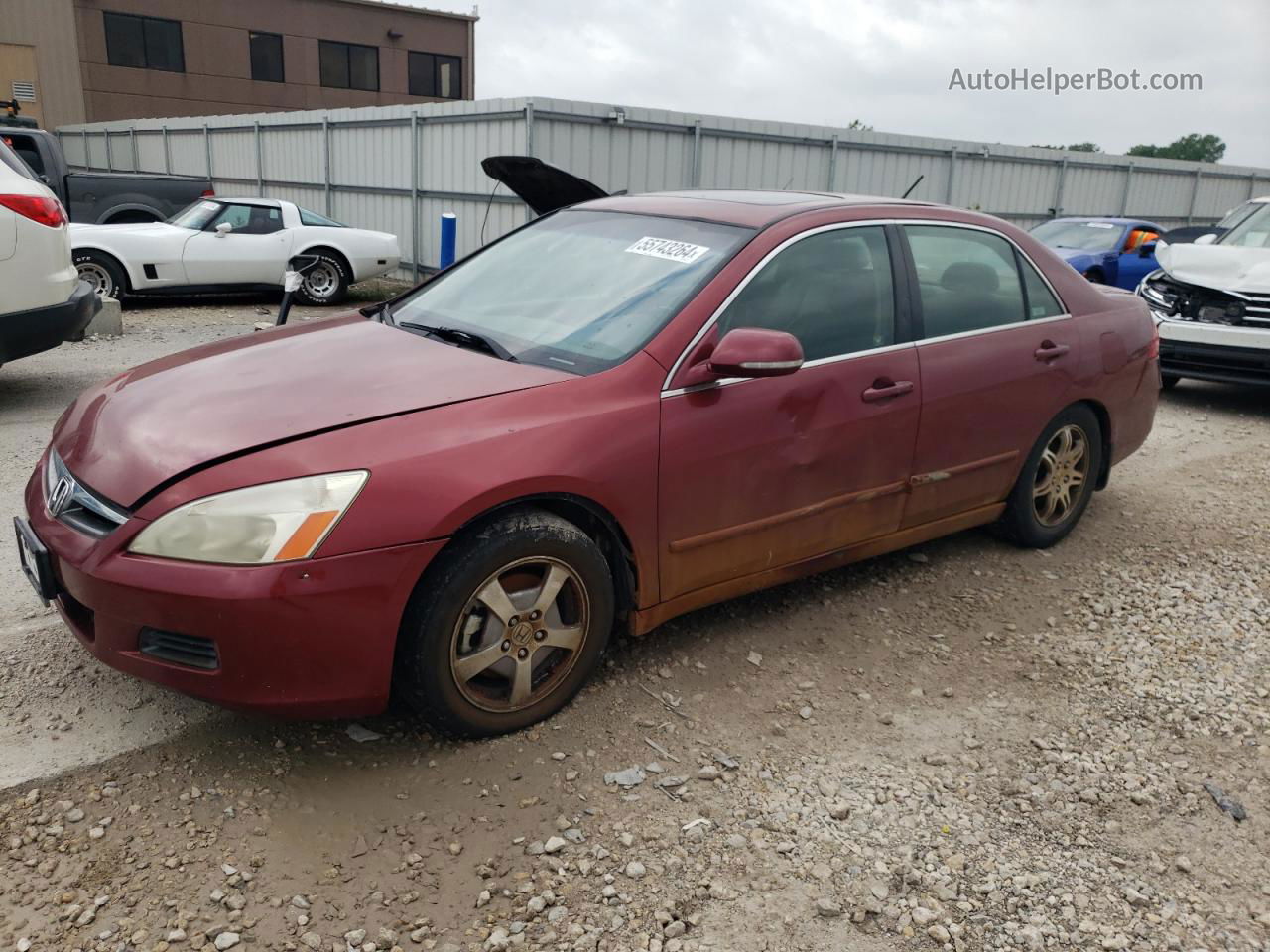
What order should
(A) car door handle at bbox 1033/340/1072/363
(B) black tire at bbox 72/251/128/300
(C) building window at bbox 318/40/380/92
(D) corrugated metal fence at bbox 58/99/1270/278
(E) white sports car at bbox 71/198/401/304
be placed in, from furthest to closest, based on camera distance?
1. (C) building window at bbox 318/40/380/92
2. (D) corrugated metal fence at bbox 58/99/1270/278
3. (E) white sports car at bbox 71/198/401/304
4. (B) black tire at bbox 72/251/128/300
5. (A) car door handle at bbox 1033/340/1072/363

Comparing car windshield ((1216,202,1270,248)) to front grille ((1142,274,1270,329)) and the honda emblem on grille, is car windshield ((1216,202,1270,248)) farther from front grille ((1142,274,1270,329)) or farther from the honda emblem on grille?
the honda emblem on grille

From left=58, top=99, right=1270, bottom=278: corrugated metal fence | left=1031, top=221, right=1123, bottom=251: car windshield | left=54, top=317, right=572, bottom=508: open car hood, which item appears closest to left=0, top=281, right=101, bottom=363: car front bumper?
left=54, top=317, right=572, bottom=508: open car hood

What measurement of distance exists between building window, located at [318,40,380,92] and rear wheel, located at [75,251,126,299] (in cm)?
2885

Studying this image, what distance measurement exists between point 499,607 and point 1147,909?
1.84m

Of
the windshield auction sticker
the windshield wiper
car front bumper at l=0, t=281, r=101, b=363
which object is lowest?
car front bumper at l=0, t=281, r=101, b=363

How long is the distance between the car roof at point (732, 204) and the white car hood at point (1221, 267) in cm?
509

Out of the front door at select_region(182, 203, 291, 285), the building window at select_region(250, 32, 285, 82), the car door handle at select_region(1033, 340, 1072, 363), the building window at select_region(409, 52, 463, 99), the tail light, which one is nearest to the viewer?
the car door handle at select_region(1033, 340, 1072, 363)

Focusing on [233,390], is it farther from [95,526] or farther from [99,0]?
[99,0]

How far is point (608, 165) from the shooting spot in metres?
13.0

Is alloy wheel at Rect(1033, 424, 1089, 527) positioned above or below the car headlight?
below

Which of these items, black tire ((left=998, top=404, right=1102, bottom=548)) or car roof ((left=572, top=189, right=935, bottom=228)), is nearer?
car roof ((left=572, top=189, right=935, bottom=228))

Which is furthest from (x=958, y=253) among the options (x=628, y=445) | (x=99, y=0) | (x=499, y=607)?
(x=99, y=0)

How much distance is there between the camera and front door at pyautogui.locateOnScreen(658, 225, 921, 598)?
327cm

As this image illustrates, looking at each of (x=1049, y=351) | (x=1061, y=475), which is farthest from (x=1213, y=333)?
(x=1049, y=351)
